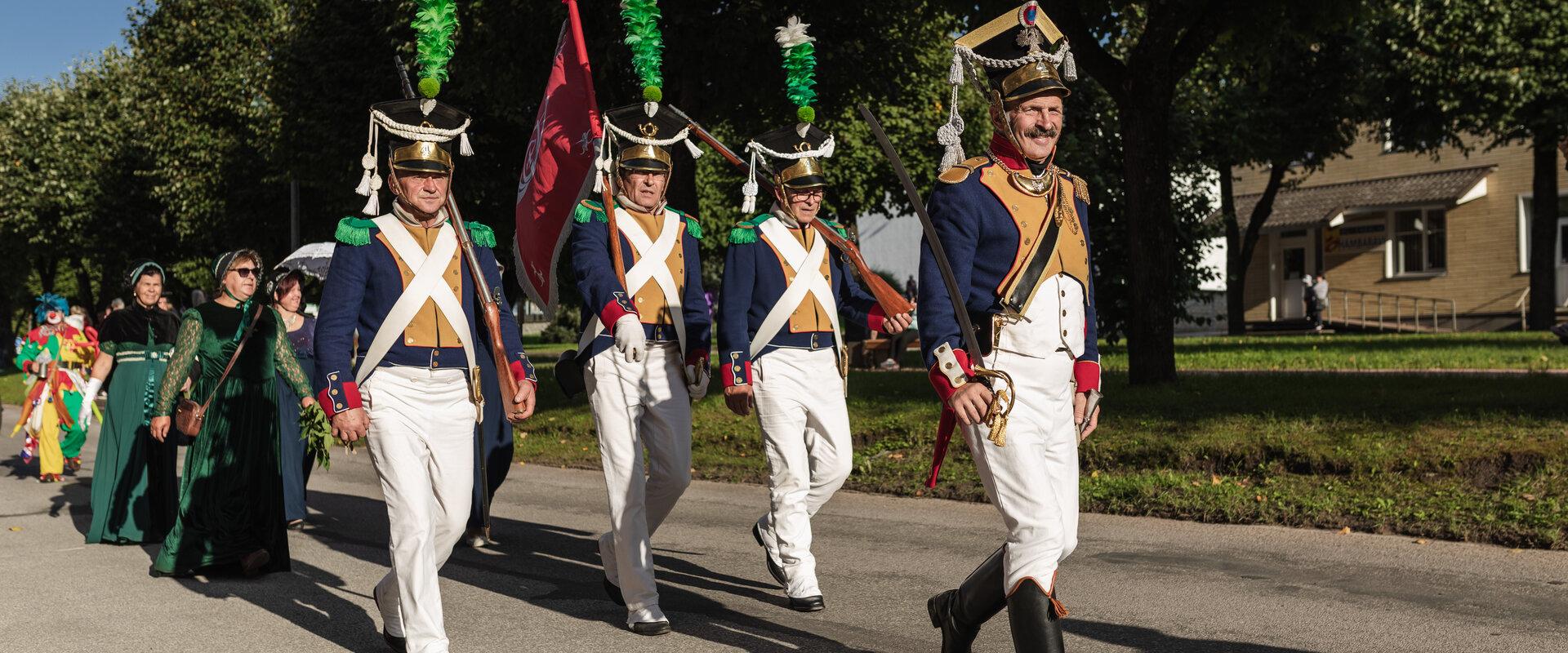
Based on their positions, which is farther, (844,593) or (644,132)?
(844,593)

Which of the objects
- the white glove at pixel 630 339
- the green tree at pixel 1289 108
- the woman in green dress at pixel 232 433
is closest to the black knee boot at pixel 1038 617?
the white glove at pixel 630 339

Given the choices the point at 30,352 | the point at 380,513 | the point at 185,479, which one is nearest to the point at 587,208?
the point at 185,479

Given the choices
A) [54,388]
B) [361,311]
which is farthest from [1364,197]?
[361,311]

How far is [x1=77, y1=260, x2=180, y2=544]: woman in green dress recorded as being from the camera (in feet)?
30.8

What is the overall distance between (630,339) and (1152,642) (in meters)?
2.42

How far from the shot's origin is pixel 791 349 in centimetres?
675

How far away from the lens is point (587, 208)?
21.2 ft

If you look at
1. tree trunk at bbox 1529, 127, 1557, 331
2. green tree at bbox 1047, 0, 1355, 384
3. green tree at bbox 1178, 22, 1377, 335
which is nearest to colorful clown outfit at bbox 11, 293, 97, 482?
green tree at bbox 1047, 0, 1355, 384

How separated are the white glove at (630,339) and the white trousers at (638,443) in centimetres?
45

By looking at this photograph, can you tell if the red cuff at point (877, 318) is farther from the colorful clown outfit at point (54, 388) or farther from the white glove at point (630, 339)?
the colorful clown outfit at point (54, 388)

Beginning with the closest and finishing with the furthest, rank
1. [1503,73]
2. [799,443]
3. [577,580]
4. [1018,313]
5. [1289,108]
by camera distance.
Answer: [1018,313] → [799,443] → [577,580] → [1503,73] → [1289,108]

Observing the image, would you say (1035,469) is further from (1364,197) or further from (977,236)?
(1364,197)

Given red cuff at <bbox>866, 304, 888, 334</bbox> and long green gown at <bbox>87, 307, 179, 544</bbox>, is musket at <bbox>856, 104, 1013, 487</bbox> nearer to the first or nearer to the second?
red cuff at <bbox>866, 304, 888, 334</bbox>

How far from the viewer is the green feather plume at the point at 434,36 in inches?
227
